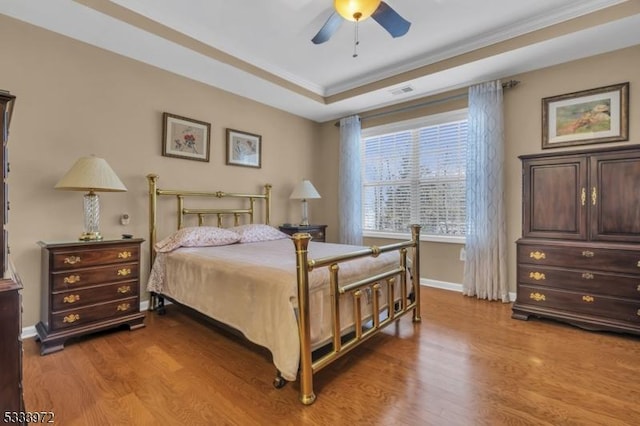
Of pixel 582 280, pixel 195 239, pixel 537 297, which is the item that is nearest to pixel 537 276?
pixel 537 297

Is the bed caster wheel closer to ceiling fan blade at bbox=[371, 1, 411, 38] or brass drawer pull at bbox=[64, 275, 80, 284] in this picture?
brass drawer pull at bbox=[64, 275, 80, 284]

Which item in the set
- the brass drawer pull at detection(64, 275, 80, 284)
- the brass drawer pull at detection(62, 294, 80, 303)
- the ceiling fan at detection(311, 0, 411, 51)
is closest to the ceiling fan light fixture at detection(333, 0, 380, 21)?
the ceiling fan at detection(311, 0, 411, 51)

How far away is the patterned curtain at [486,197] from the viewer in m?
3.50

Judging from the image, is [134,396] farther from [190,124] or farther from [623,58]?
[623,58]

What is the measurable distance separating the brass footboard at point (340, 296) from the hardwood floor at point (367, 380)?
167mm

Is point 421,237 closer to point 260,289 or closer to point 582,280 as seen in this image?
point 582,280

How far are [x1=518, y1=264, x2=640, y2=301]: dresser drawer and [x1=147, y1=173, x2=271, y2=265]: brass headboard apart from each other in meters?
3.17

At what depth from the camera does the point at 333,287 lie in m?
1.90

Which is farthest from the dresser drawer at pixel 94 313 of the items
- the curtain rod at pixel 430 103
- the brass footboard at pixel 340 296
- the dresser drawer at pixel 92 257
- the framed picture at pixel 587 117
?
the framed picture at pixel 587 117

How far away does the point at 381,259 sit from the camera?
2.50 meters

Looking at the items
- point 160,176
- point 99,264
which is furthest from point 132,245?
point 160,176

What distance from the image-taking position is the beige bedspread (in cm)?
173

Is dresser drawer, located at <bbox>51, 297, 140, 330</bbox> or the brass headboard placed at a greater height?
the brass headboard

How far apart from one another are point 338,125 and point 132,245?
3.57 meters
